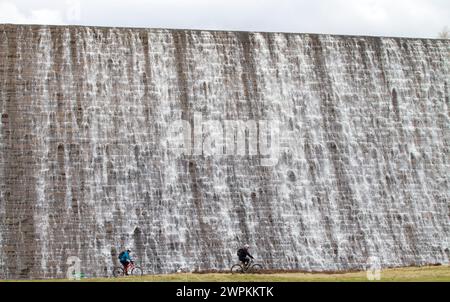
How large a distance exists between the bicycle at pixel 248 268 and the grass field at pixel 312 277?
117 centimetres

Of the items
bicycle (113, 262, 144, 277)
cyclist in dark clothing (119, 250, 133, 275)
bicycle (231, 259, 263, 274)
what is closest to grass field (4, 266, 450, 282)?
bicycle (231, 259, 263, 274)

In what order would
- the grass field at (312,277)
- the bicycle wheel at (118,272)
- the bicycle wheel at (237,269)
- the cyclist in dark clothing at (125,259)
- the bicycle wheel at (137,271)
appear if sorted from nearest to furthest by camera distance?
1. the grass field at (312,277)
2. the bicycle wheel at (237,269)
3. the cyclist in dark clothing at (125,259)
4. the bicycle wheel at (118,272)
5. the bicycle wheel at (137,271)

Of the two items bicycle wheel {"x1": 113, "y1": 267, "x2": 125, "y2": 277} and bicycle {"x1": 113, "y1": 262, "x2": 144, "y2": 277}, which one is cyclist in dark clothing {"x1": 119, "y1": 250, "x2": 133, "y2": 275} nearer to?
bicycle {"x1": 113, "y1": 262, "x2": 144, "y2": 277}

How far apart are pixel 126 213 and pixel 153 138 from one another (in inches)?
139

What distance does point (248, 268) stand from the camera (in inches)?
1815

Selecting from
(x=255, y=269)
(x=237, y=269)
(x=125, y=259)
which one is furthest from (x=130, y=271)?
(x=255, y=269)

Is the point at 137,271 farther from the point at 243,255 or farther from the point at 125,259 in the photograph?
the point at 243,255

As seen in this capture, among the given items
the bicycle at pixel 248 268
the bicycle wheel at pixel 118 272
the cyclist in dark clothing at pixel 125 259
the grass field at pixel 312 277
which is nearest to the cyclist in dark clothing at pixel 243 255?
the bicycle at pixel 248 268

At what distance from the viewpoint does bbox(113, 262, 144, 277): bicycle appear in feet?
150

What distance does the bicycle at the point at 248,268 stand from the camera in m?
44.8

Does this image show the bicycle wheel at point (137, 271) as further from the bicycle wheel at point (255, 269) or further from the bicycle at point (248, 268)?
the bicycle wheel at point (255, 269)

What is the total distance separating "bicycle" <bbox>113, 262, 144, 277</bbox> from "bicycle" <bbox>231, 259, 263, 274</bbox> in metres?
3.34
